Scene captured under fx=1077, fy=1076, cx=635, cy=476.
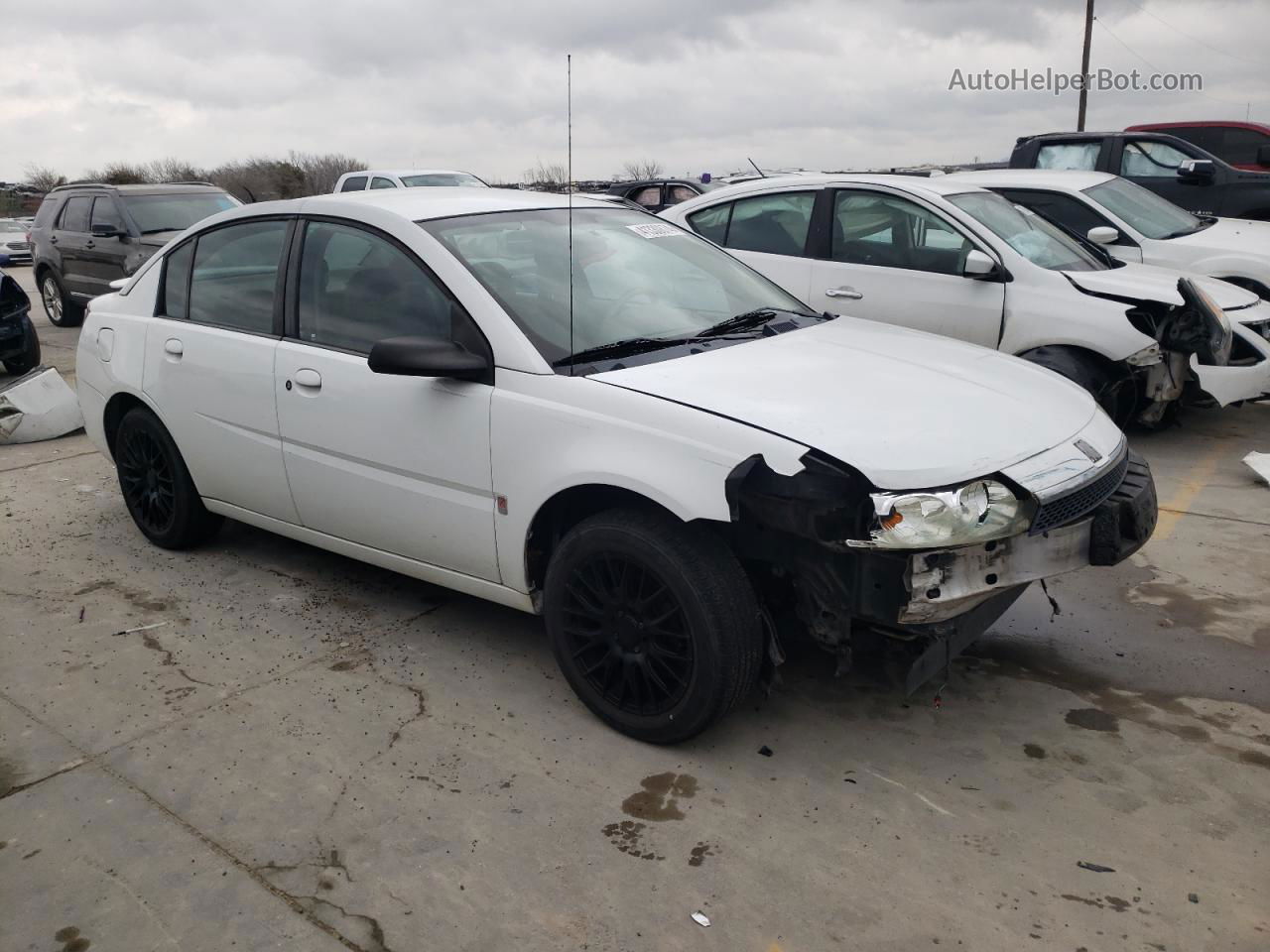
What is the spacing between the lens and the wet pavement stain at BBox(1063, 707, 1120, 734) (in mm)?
3403

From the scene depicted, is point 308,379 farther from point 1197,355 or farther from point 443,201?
point 1197,355

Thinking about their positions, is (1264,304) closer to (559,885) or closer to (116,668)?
(559,885)

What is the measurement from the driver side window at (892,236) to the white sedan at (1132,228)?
1376 millimetres

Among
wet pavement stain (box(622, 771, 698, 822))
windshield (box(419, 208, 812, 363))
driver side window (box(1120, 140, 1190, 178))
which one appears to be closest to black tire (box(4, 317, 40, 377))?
windshield (box(419, 208, 812, 363))

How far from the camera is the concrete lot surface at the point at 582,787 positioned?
2.59 metres

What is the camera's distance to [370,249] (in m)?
3.96

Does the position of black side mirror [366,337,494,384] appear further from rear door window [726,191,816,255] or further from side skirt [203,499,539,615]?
rear door window [726,191,816,255]

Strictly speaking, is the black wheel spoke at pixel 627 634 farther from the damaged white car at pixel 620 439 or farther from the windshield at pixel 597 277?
the windshield at pixel 597 277

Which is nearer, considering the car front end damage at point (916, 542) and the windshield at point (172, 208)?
the car front end damage at point (916, 542)

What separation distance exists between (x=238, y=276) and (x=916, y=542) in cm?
310

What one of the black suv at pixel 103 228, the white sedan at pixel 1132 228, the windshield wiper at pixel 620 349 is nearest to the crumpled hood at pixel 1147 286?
the white sedan at pixel 1132 228

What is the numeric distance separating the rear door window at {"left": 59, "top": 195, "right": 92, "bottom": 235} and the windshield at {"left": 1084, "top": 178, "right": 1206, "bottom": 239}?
11058mm

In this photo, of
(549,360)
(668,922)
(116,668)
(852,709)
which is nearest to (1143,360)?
(852,709)

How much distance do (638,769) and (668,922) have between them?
26.8 inches
